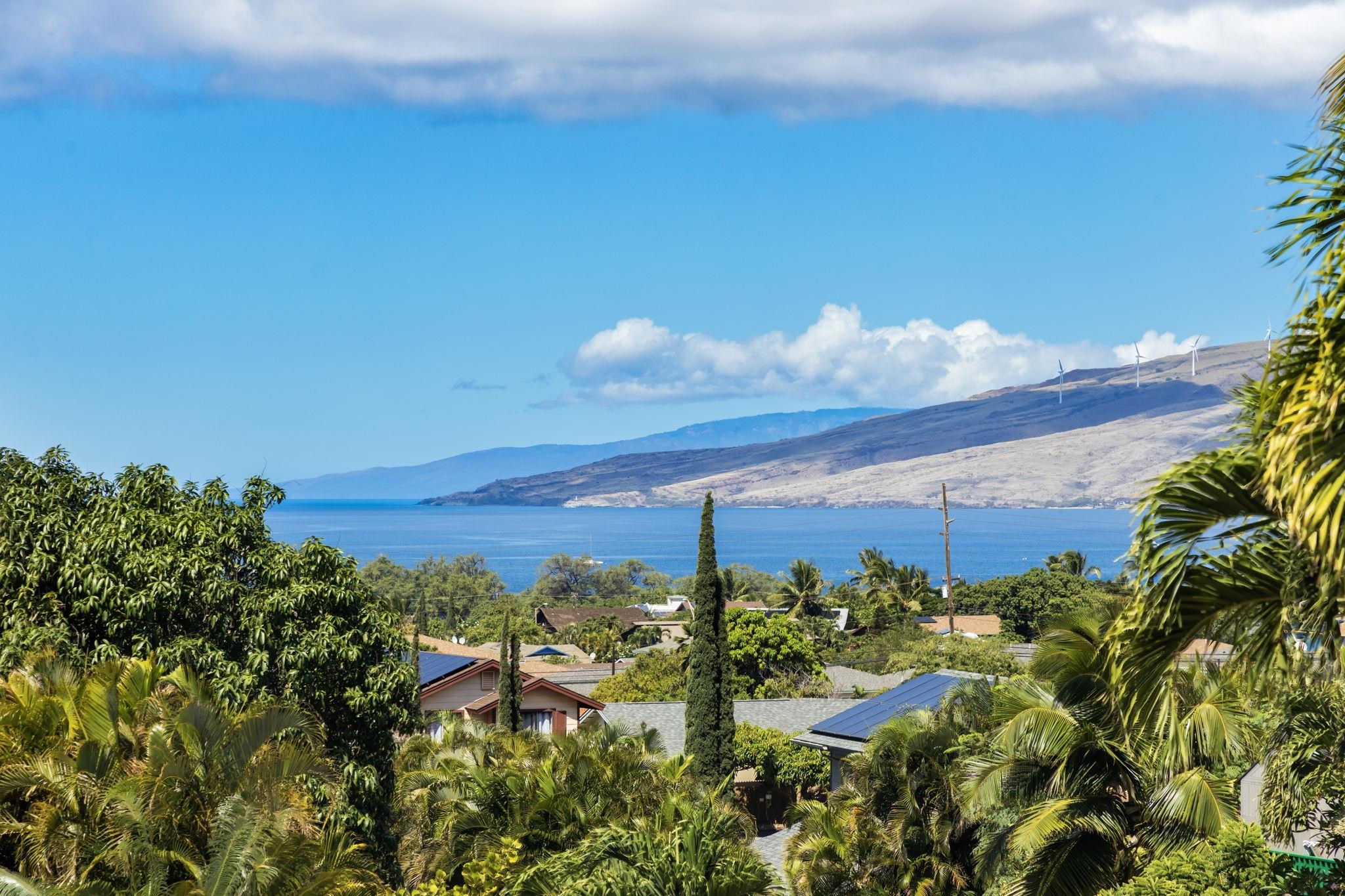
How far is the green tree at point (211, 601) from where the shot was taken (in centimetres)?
1611

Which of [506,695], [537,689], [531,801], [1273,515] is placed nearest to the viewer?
[1273,515]

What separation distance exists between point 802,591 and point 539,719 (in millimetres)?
49168

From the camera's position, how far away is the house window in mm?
39156

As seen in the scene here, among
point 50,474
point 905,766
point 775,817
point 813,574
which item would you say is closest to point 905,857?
point 905,766

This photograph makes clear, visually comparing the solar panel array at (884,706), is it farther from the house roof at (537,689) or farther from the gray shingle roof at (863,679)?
the gray shingle roof at (863,679)

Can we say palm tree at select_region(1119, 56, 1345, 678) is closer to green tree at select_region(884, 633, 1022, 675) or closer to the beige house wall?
the beige house wall

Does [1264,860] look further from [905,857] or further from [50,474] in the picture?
[50,474]

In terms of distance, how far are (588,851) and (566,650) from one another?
7958 centimetres

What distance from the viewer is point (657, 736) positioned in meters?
25.0

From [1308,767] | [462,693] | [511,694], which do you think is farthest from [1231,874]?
[462,693]

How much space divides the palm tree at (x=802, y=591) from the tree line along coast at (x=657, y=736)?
5356 centimetres

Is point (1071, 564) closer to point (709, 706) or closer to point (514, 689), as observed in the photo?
point (709, 706)

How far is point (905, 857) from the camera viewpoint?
1894 centimetres

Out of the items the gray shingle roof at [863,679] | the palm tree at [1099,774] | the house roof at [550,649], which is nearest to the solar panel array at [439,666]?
the gray shingle roof at [863,679]
